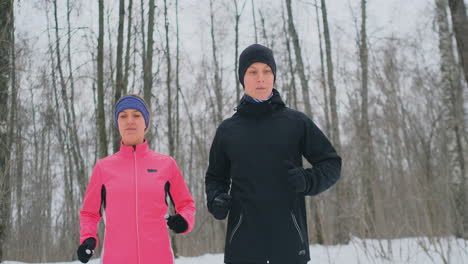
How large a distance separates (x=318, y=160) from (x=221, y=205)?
641 millimetres

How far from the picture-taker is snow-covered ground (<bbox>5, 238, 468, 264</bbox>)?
403 cm

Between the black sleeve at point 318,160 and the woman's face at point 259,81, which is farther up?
the woman's face at point 259,81

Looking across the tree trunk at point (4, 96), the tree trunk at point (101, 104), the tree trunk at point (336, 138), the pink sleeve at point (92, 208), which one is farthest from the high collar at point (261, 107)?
the tree trunk at point (336, 138)

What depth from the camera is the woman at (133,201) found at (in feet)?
7.66

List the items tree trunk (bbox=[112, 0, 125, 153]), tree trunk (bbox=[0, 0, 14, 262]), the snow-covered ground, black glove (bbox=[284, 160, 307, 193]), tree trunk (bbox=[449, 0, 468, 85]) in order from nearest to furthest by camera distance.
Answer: black glove (bbox=[284, 160, 307, 193]), tree trunk (bbox=[449, 0, 468, 85]), the snow-covered ground, tree trunk (bbox=[0, 0, 14, 262]), tree trunk (bbox=[112, 0, 125, 153])

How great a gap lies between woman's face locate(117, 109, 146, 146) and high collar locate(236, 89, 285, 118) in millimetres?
667

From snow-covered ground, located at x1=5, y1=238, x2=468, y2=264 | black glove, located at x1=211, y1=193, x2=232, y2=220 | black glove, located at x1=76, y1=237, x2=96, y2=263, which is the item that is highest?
black glove, located at x1=211, y1=193, x2=232, y2=220

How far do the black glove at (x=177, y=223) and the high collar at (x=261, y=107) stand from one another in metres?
0.76

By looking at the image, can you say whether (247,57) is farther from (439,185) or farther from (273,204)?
(439,185)

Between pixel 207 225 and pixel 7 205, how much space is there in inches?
702

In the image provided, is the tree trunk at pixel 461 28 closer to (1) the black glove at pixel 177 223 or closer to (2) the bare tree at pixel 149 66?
(1) the black glove at pixel 177 223

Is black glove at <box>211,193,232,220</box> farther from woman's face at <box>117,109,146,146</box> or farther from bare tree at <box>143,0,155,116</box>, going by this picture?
bare tree at <box>143,0,155,116</box>

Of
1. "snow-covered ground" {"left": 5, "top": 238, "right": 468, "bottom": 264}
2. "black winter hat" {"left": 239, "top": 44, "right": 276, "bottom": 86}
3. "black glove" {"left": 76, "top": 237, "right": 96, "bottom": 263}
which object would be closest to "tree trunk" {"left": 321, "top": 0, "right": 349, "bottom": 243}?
"snow-covered ground" {"left": 5, "top": 238, "right": 468, "bottom": 264}

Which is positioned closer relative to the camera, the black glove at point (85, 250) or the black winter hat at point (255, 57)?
the black glove at point (85, 250)
